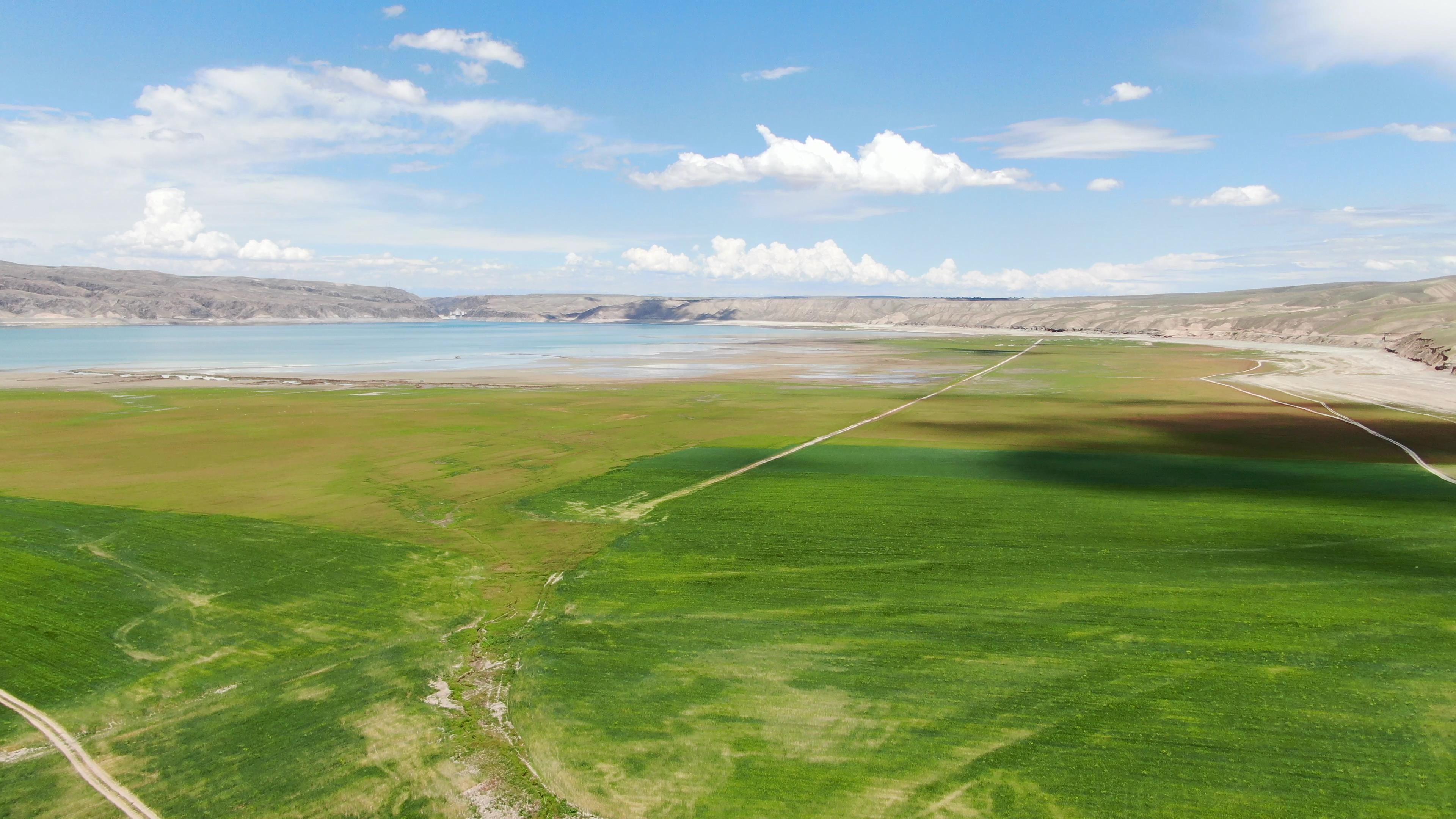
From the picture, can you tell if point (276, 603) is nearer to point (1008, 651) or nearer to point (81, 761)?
point (81, 761)

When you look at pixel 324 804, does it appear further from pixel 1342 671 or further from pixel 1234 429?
pixel 1234 429

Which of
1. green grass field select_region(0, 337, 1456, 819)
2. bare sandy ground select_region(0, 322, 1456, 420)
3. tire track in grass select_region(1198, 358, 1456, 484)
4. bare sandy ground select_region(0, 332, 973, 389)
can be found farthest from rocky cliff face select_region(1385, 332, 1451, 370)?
green grass field select_region(0, 337, 1456, 819)

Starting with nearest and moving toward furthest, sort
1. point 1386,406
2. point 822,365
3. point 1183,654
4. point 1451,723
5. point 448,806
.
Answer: point 448,806
point 1451,723
point 1183,654
point 1386,406
point 822,365

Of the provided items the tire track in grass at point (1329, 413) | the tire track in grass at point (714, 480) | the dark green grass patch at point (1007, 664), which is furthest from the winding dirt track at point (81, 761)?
the tire track in grass at point (1329, 413)

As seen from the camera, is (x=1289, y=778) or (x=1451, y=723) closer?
(x=1289, y=778)

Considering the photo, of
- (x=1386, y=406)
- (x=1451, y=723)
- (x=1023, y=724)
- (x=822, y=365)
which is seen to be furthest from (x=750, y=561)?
(x=822, y=365)

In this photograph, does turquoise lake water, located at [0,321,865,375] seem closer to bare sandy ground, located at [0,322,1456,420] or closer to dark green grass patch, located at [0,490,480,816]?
bare sandy ground, located at [0,322,1456,420]

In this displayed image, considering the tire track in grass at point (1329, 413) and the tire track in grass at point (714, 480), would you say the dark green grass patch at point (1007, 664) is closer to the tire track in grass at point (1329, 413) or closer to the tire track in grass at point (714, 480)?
the tire track in grass at point (714, 480)
